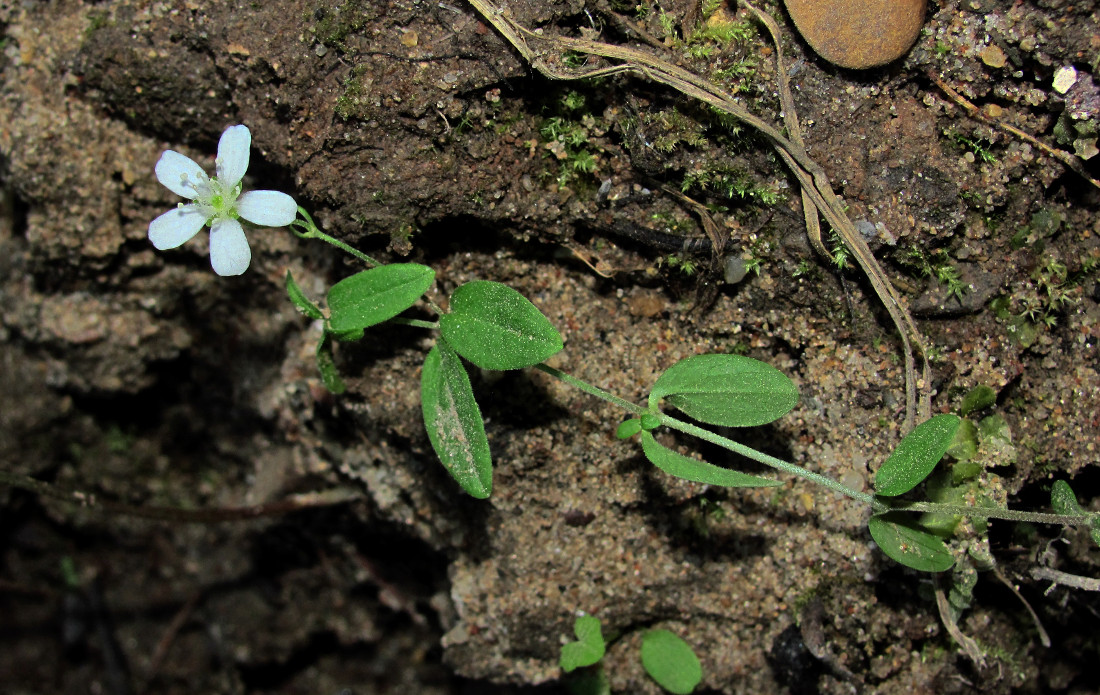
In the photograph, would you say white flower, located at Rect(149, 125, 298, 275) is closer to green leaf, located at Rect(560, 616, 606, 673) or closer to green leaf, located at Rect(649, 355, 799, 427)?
green leaf, located at Rect(649, 355, 799, 427)

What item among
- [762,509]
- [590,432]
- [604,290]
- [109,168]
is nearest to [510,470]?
[590,432]

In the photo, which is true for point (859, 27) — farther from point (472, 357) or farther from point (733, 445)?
point (472, 357)

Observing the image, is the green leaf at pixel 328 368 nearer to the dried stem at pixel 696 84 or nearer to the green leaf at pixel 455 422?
the green leaf at pixel 455 422

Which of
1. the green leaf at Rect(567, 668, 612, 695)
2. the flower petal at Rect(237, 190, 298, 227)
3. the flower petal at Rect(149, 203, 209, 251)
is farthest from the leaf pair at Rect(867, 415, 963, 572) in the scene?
the flower petal at Rect(149, 203, 209, 251)

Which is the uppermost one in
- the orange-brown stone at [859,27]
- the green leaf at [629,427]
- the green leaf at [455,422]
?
the orange-brown stone at [859,27]

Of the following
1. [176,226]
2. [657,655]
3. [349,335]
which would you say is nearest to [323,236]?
[349,335]

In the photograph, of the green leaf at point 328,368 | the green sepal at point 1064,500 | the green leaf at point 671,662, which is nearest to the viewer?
the green sepal at point 1064,500

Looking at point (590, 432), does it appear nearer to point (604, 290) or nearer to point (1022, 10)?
point (604, 290)

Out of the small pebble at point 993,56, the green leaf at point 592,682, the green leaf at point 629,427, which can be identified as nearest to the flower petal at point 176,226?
the green leaf at point 629,427
